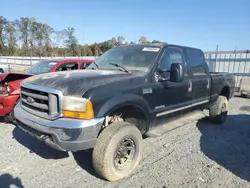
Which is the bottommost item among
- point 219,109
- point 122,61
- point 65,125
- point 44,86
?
point 219,109

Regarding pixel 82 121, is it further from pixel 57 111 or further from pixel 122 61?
pixel 122 61

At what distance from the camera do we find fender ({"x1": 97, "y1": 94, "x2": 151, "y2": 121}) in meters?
2.89

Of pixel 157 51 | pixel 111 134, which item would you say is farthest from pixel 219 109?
pixel 111 134

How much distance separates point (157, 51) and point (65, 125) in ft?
6.94

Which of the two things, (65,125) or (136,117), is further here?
(136,117)

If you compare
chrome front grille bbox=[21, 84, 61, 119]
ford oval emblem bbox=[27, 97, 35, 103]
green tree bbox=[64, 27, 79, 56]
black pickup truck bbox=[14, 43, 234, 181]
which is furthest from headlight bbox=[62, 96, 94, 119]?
green tree bbox=[64, 27, 79, 56]

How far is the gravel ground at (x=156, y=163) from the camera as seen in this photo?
10.2 feet

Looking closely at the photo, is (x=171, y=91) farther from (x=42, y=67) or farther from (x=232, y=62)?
(x=232, y=62)

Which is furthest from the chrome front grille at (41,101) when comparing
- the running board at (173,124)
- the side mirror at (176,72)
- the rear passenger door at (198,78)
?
the rear passenger door at (198,78)

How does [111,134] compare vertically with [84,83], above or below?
below

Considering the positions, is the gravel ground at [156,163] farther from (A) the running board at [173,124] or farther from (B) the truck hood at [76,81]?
(B) the truck hood at [76,81]

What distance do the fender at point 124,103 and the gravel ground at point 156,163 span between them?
0.89 metres

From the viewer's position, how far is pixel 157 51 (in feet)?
13.0

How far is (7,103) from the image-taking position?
4738 mm
